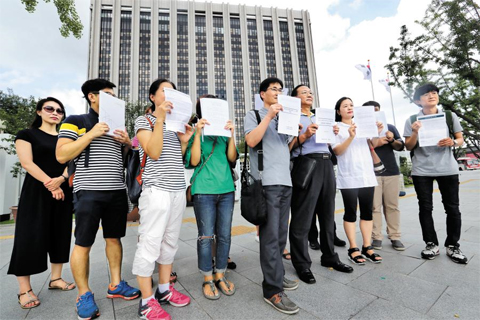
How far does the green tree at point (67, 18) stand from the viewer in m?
5.64

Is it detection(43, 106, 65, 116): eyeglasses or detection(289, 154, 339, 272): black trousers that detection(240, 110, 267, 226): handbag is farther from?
detection(43, 106, 65, 116): eyeglasses

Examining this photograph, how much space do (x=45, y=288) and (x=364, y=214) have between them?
3752mm

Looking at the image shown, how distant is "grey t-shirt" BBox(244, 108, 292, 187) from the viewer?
2.03 metres

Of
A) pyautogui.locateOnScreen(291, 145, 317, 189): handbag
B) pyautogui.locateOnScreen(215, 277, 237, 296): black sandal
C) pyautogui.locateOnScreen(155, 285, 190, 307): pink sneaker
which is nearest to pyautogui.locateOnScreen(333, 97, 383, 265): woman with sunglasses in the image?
pyautogui.locateOnScreen(291, 145, 317, 189): handbag

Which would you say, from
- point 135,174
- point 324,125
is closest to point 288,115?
point 324,125

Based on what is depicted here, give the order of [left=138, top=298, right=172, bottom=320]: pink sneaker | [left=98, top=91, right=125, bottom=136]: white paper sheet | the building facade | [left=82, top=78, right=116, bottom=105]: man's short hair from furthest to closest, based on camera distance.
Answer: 1. the building facade
2. [left=82, top=78, right=116, bottom=105]: man's short hair
3. [left=98, top=91, right=125, bottom=136]: white paper sheet
4. [left=138, top=298, right=172, bottom=320]: pink sneaker

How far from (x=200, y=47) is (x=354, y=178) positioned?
71032 millimetres

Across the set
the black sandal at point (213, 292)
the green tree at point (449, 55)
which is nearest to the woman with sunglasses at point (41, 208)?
the black sandal at point (213, 292)

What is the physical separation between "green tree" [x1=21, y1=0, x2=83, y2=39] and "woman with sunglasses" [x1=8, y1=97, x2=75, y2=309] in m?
5.19

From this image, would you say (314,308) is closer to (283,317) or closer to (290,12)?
(283,317)

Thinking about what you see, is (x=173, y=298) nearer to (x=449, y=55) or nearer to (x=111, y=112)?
(x=111, y=112)

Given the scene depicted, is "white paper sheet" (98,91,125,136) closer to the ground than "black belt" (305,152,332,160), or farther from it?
farther from it

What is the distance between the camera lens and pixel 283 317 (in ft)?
5.50

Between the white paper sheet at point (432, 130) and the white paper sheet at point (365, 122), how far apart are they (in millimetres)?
698
